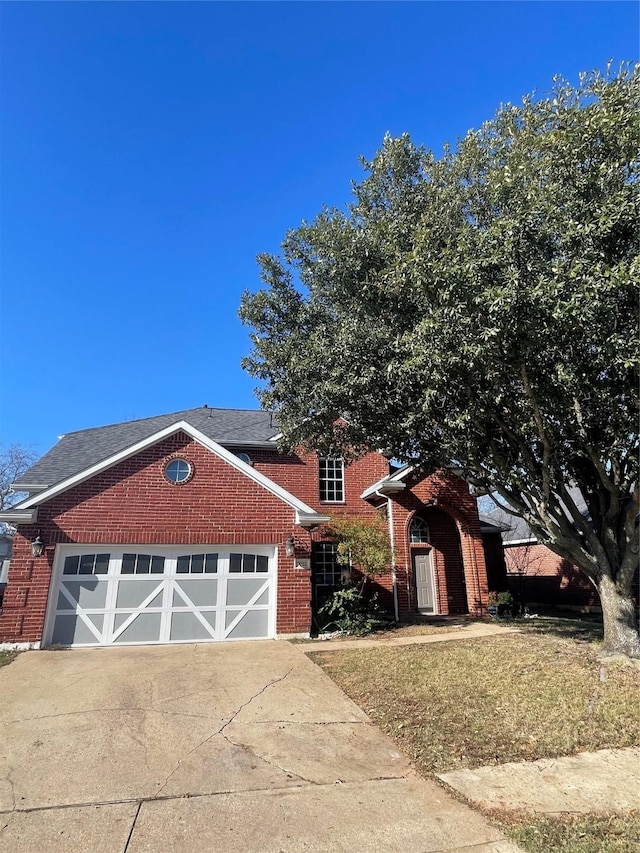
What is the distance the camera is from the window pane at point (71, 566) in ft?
37.8

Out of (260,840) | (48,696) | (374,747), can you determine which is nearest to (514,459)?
(374,747)

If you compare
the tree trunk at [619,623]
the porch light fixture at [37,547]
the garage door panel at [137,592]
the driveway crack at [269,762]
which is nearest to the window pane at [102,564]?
the garage door panel at [137,592]

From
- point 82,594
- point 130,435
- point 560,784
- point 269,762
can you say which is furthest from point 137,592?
point 560,784

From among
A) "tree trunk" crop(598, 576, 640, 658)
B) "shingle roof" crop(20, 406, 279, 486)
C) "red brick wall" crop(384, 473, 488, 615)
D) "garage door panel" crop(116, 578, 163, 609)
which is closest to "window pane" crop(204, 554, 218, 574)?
"garage door panel" crop(116, 578, 163, 609)

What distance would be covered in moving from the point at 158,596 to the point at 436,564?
10.2m

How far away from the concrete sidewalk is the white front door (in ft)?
40.2

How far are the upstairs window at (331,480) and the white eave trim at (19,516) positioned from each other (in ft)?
31.3

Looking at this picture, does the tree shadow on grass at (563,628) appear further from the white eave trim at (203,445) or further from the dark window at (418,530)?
the white eave trim at (203,445)

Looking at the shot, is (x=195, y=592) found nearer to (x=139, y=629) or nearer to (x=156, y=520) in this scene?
(x=139, y=629)

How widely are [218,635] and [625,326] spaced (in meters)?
10.9

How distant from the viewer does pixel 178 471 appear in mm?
12641

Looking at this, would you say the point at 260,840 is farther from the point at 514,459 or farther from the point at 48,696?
the point at 514,459

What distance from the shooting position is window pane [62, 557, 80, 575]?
1152 cm

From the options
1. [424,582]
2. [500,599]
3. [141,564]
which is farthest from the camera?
[424,582]
